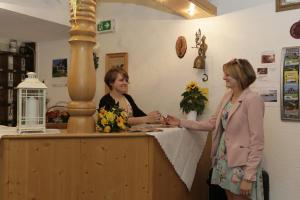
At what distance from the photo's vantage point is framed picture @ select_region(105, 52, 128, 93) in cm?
349

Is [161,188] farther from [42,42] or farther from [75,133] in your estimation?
[42,42]

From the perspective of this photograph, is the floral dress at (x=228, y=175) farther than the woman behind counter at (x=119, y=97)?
No

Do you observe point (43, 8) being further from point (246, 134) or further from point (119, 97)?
point (246, 134)

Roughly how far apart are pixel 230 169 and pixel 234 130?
227 mm

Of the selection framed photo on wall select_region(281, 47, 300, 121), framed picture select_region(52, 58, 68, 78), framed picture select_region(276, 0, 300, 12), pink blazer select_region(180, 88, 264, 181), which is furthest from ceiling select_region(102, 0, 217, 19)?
framed picture select_region(52, 58, 68, 78)

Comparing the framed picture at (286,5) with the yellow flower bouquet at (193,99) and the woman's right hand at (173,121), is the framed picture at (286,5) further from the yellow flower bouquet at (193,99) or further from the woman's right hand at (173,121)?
the woman's right hand at (173,121)

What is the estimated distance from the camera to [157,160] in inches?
71.2

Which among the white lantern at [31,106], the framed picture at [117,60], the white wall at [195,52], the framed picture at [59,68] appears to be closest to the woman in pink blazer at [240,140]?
the white wall at [195,52]

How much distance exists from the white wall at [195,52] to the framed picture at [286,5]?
0.04 m

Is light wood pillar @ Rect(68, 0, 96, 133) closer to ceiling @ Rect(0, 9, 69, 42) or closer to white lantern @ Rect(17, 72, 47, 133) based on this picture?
white lantern @ Rect(17, 72, 47, 133)

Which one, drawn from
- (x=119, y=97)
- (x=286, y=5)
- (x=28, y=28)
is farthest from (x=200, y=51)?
(x=28, y=28)

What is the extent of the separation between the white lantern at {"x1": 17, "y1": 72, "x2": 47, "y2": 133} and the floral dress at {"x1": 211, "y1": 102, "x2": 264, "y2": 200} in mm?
1046

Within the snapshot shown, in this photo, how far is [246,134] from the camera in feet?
6.07

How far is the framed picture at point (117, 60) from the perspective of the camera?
3.49 meters
